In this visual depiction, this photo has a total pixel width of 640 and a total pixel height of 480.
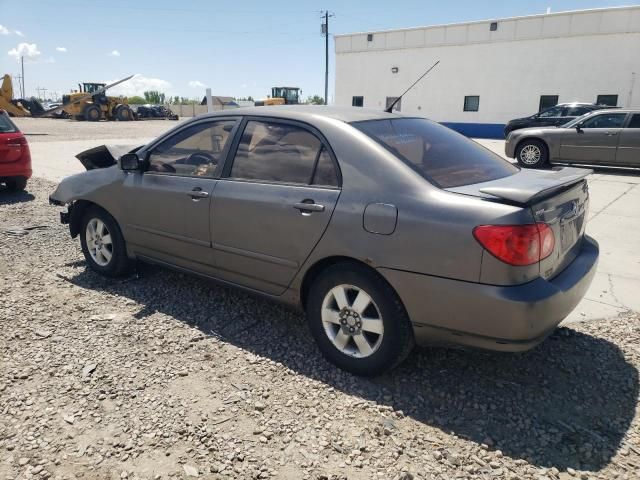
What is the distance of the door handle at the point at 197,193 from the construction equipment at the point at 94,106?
34.5 m

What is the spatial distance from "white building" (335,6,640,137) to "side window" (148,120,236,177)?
1062 inches

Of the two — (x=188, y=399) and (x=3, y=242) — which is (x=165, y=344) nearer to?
(x=188, y=399)

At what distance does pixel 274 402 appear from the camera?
2.81 m

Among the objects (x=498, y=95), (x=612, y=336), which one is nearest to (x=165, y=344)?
(x=612, y=336)

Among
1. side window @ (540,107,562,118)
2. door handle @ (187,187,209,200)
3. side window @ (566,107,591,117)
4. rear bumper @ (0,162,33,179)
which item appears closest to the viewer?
door handle @ (187,187,209,200)

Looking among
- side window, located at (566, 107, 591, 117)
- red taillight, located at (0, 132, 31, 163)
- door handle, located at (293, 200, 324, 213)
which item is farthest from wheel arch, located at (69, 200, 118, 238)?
side window, located at (566, 107, 591, 117)

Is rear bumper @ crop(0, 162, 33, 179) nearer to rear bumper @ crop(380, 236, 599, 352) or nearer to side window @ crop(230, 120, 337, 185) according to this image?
side window @ crop(230, 120, 337, 185)

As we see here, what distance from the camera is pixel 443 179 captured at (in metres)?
2.88

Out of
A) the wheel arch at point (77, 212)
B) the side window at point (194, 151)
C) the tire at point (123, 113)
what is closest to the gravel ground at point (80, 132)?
the tire at point (123, 113)

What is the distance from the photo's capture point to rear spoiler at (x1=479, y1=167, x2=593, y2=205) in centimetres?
249

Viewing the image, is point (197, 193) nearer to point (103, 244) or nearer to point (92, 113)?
point (103, 244)

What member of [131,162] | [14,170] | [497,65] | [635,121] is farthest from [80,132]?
[131,162]

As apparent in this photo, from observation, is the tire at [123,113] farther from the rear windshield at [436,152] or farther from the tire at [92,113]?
the rear windshield at [436,152]

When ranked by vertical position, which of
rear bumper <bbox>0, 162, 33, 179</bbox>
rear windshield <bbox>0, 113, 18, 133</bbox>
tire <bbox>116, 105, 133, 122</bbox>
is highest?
tire <bbox>116, 105, 133, 122</bbox>
